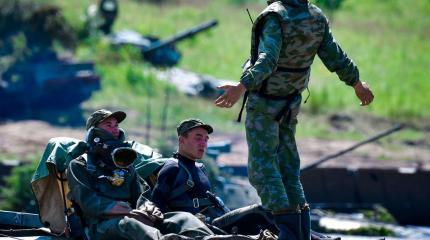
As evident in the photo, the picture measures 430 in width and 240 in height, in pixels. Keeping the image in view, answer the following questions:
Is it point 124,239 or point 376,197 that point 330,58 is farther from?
point 376,197

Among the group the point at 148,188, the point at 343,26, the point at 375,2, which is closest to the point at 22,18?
the point at 343,26

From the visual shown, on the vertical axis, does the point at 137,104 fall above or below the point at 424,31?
below

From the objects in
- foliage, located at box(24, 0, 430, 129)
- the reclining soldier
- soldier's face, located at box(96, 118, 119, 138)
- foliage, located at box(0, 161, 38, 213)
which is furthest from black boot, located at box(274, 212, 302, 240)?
foliage, located at box(24, 0, 430, 129)

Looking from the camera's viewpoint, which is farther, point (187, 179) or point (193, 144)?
point (193, 144)

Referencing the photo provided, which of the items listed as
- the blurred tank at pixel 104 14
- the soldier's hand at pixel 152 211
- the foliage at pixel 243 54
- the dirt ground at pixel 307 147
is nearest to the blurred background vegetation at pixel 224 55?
the foliage at pixel 243 54

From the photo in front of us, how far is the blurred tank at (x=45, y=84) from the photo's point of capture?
1296 inches

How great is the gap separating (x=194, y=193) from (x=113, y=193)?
0.64 metres

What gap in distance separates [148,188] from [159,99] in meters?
24.7

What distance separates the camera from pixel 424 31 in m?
45.6

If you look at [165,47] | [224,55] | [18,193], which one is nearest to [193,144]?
[18,193]

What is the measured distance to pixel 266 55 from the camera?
384 inches

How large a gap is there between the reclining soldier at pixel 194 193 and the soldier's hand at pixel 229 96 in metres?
1.35

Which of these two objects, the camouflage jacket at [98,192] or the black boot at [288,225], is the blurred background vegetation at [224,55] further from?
the black boot at [288,225]

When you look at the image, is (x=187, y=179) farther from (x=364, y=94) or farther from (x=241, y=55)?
(x=241, y=55)
